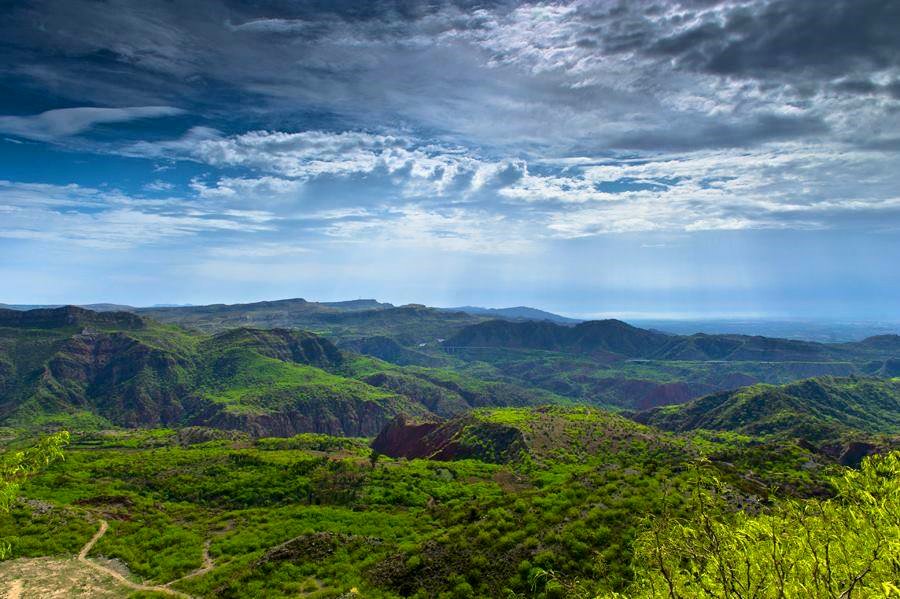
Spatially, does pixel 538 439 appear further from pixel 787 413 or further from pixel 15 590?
pixel 787 413

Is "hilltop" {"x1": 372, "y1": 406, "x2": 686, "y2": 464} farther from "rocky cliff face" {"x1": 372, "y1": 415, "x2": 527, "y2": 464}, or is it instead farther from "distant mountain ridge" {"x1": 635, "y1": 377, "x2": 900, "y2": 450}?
"distant mountain ridge" {"x1": 635, "y1": 377, "x2": 900, "y2": 450}

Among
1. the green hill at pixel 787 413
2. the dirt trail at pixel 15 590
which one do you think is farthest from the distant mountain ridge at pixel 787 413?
the dirt trail at pixel 15 590

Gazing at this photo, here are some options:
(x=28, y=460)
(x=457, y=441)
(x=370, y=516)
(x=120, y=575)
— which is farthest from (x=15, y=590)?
(x=457, y=441)

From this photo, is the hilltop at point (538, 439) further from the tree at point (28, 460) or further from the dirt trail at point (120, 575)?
the tree at point (28, 460)

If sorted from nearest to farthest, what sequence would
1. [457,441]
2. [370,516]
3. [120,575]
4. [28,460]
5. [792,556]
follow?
[792,556] < [28,460] < [120,575] < [370,516] < [457,441]

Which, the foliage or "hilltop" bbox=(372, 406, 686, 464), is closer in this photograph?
the foliage

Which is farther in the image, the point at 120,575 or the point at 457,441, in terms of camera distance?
the point at 457,441

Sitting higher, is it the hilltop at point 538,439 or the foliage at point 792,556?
the foliage at point 792,556

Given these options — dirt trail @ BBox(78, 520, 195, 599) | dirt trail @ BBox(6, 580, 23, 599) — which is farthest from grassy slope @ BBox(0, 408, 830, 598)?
dirt trail @ BBox(6, 580, 23, 599)

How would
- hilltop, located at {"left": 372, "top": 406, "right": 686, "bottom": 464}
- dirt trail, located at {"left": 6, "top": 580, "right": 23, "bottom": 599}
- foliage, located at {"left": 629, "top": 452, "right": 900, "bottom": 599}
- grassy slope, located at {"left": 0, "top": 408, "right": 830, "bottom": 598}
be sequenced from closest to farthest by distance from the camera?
foliage, located at {"left": 629, "top": 452, "right": 900, "bottom": 599}, dirt trail, located at {"left": 6, "top": 580, "right": 23, "bottom": 599}, grassy slope, located at {"left": 0, "top": 408, "right": 830, "bottom": 598}, hilltop, located at {"left": 372, "top": 406, "right": 686, "bottom": 464}

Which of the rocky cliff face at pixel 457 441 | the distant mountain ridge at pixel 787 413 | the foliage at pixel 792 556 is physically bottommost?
the distant mountain ridge at pixel 787 413

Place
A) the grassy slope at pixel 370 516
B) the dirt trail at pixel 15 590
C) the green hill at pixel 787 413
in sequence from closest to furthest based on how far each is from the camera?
1. the dirt trail at pixel 15 590
2. the grassy slope at pixel 370 516
3. the green hill at pixel 787 413

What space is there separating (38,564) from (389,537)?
82.7 ft

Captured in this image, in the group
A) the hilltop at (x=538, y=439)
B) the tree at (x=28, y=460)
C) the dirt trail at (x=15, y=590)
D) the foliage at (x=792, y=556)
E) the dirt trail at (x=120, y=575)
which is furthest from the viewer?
the hilltop at (x=538, y=439)
